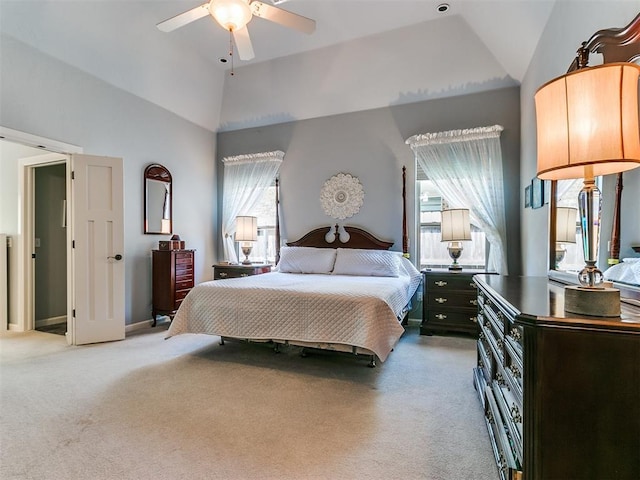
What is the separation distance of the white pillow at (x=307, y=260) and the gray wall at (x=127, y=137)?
1.72 meters

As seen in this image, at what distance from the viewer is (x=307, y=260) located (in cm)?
471

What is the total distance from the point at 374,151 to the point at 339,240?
55.5 inches

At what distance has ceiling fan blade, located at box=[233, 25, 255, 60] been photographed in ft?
9.31

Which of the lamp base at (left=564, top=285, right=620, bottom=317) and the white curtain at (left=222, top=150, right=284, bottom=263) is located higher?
the white curtain at (left=222, top=150, right=284, bottom=263)

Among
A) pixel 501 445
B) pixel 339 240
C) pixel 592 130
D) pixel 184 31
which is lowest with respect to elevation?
pixel 501 445

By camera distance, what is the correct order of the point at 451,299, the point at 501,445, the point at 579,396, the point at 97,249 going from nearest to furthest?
1. the point at 579,396
2. the point at 501,445
3. the point at 97,249
4. the point at 451,299

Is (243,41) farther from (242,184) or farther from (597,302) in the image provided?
(597,302)

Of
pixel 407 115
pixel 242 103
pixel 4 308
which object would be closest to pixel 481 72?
pixel 407 115

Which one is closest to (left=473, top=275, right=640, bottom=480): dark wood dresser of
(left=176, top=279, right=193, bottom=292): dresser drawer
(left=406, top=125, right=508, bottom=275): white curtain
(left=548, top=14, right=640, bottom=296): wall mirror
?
(left=548, top=14, right=640, bottom=296): wall mirror

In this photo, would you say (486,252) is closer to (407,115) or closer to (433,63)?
(407,115)

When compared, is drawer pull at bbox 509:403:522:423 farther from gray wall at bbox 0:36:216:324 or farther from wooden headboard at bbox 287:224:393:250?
gray wall at bbox 0:36:216:324

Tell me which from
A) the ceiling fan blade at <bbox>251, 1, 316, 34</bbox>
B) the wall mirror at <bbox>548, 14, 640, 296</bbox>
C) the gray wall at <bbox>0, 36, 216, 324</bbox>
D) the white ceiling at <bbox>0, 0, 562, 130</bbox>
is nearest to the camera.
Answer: the wall mirror at <bbox>548, 14, 640, 296</bbox>

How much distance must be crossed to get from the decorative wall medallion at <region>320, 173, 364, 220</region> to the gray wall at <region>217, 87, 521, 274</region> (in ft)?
0.28

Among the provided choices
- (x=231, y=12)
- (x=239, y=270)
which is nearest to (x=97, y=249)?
(x=239, y=270)
